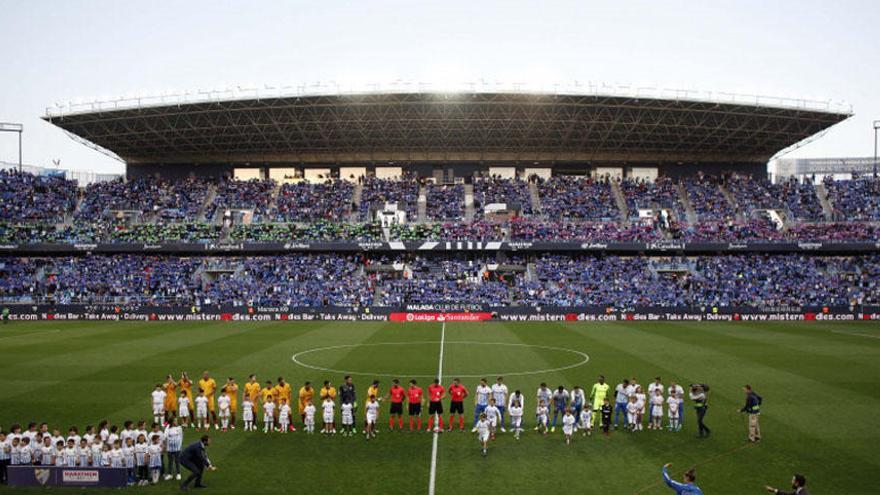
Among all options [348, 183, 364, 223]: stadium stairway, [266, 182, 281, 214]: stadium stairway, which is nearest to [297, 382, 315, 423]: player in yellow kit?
[348, 183, 364, 223]: stadium stairway

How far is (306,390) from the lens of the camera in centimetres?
1967

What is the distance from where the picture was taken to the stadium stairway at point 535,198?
6550cm

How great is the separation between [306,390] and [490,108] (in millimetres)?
44777

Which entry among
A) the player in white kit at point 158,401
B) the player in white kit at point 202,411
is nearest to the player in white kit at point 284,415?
the player in white kit at point 202,411

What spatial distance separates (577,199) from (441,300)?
68.5 feet

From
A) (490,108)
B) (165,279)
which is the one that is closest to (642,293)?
(490,108)

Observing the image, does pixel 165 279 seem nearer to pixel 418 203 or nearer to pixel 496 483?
pixel 418 203

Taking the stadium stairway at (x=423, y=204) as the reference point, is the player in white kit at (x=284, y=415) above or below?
below

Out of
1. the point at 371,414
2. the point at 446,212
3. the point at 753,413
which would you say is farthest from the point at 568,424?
the point at 446,212

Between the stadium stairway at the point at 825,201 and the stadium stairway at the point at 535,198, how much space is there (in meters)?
26.8

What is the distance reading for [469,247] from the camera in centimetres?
5925

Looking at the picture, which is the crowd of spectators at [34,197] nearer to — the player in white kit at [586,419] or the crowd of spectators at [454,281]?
the crowd of spectators at [454,281]

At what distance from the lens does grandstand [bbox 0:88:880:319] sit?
55.4 meters

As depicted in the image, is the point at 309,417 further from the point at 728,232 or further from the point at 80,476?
the point at 728,232
